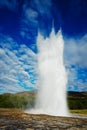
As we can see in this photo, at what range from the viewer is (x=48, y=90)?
43.2 metres

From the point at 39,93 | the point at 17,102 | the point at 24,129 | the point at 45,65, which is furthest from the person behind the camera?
the point at 17,102

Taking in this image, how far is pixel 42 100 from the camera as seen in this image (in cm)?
4297

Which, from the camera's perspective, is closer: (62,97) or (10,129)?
(10,129)

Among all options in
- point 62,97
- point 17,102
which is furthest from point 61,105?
point 17,102

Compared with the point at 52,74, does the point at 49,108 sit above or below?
below

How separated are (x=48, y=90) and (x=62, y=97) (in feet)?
9.76

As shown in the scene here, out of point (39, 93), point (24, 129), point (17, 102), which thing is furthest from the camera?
point (17, 102)

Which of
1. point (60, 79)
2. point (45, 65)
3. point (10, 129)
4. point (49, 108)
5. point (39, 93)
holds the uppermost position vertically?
point (45, 65)

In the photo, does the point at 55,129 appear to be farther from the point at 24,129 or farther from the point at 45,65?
the point at 45,65

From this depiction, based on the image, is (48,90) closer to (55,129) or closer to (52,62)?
(52,62)

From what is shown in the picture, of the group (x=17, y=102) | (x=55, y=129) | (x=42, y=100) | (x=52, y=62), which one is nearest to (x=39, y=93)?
(x=42, y=100)

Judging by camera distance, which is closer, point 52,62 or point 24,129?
point 24,129

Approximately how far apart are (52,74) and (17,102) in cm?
7060

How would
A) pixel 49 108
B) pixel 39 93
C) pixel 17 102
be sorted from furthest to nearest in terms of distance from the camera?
pixel 17 102 < pixel 39 93 < pixel 49 108
